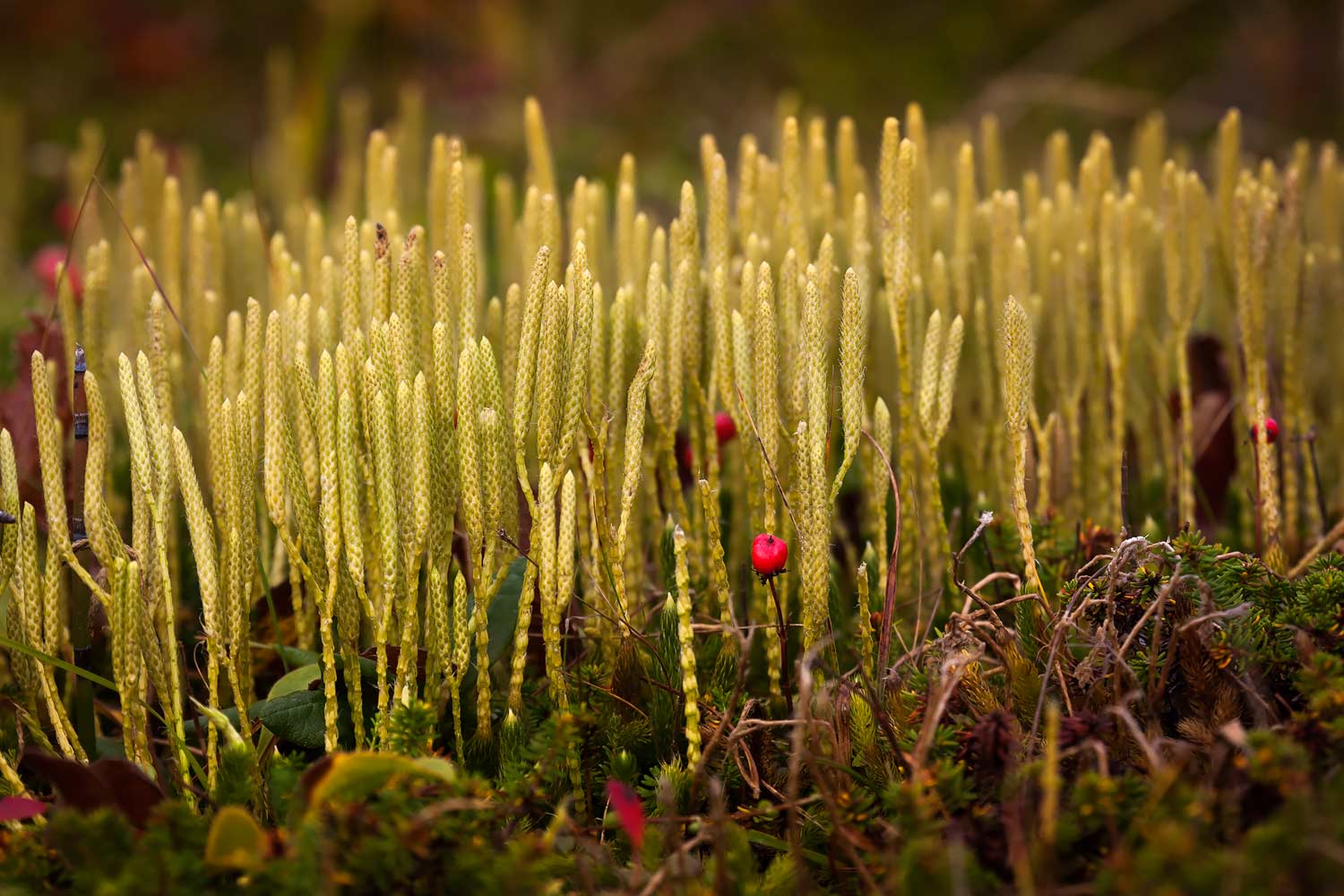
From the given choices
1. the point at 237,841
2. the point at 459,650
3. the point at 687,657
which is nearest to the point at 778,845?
the point at 687,657

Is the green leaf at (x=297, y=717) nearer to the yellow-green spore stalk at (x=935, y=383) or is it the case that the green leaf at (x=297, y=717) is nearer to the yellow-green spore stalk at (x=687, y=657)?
the yellow-green spore stalk at (x=687, y=657)

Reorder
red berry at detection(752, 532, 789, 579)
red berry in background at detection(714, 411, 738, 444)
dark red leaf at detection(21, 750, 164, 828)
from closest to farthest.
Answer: dark red leaf at detection(21, 750, 164, 828)
red berry at detection(752, 532, 789, 579)
red berry in background at detection(714, 411, 738, 444)

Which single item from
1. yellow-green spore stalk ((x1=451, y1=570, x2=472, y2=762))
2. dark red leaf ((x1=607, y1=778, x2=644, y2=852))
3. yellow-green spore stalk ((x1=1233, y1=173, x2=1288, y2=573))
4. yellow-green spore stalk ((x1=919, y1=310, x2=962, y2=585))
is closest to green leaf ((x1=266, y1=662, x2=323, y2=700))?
yellow-green spore stalk ((x1=451, y1=570, x2=472, y2=762))

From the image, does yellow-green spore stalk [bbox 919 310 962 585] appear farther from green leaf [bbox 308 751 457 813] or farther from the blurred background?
the blurred background

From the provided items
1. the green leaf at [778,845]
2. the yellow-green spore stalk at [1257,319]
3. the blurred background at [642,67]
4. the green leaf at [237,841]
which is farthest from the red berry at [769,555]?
the blurred background at [642,67]

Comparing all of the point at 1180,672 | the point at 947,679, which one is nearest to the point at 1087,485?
the point at 1180,672

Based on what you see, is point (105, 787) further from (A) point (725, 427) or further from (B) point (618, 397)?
(A) point (725, 427)

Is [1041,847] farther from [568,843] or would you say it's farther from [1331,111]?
→ [1331,111]
